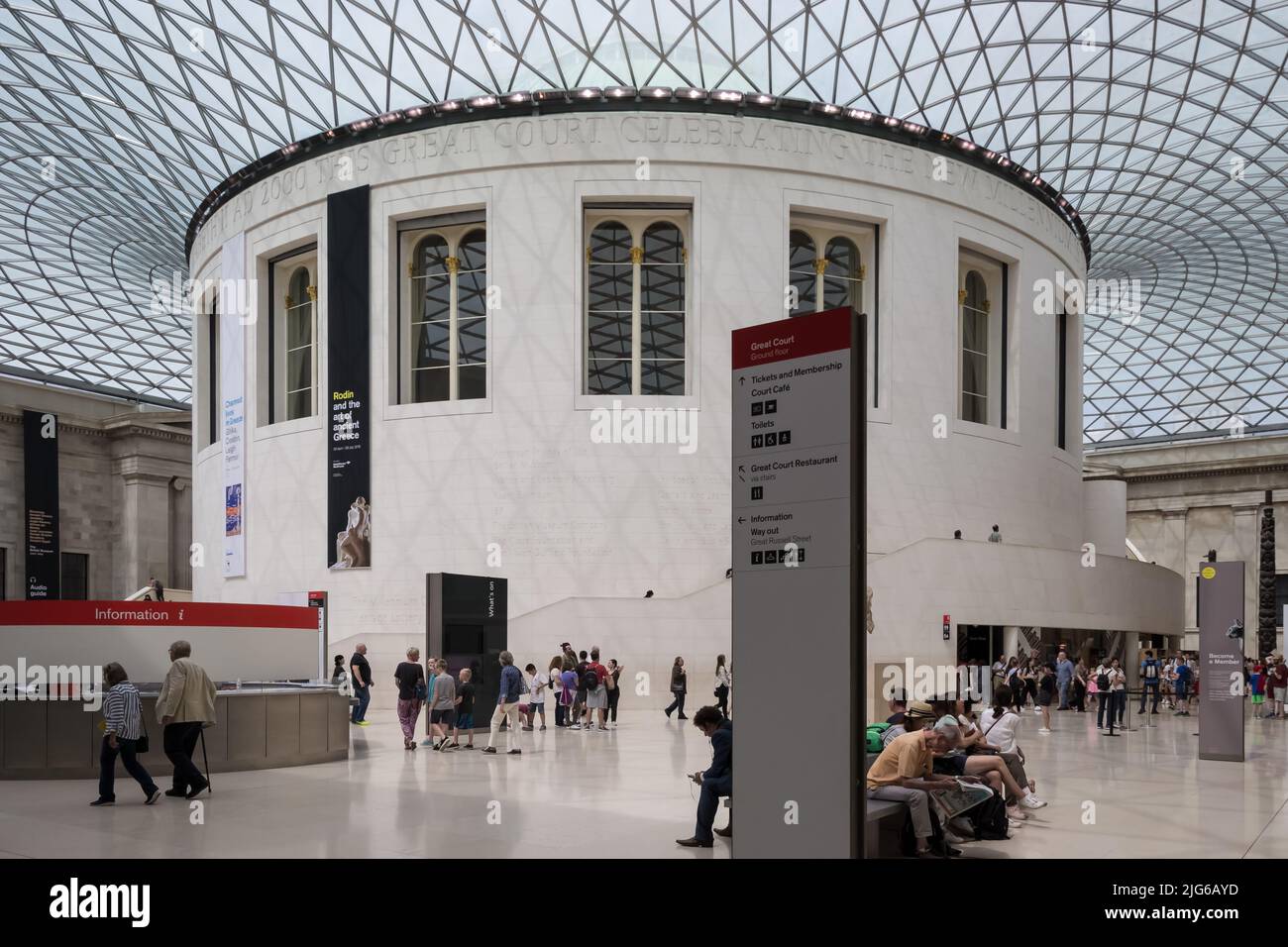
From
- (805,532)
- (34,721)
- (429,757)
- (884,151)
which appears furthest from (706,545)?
(805,532)

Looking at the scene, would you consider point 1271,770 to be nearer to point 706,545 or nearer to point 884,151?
point 706,545

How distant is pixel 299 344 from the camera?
144 ft

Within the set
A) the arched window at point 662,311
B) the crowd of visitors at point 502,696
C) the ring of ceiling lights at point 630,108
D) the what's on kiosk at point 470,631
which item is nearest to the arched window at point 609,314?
the arched window at point 662,311

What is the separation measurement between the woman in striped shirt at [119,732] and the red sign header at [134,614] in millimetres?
3878

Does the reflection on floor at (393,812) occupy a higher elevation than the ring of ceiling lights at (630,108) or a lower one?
lower

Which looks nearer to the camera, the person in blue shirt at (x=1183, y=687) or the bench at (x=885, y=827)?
the bench at (x=885, y=827)

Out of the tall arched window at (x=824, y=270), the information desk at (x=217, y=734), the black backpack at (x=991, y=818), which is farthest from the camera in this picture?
Result: the tall arched window at (x=824, y=270)

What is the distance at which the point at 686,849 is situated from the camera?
11.2m

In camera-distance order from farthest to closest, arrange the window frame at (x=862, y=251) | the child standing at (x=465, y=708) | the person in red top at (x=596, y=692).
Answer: the window frame at (x=862, y=251) → the person in red top at (x=596, y=692) → the child standing at (x=465, y=708)

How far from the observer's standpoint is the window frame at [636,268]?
3803 centimetres

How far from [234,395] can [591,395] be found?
15.0 meters

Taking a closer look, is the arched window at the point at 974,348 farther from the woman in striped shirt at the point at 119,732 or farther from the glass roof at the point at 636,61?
the woman in striped shirt at the point at 119,732

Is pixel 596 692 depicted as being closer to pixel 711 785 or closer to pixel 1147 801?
pixel 1147 801

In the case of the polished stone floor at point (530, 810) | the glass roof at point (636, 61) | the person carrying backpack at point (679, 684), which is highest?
the glass roof at point (636, 61)
